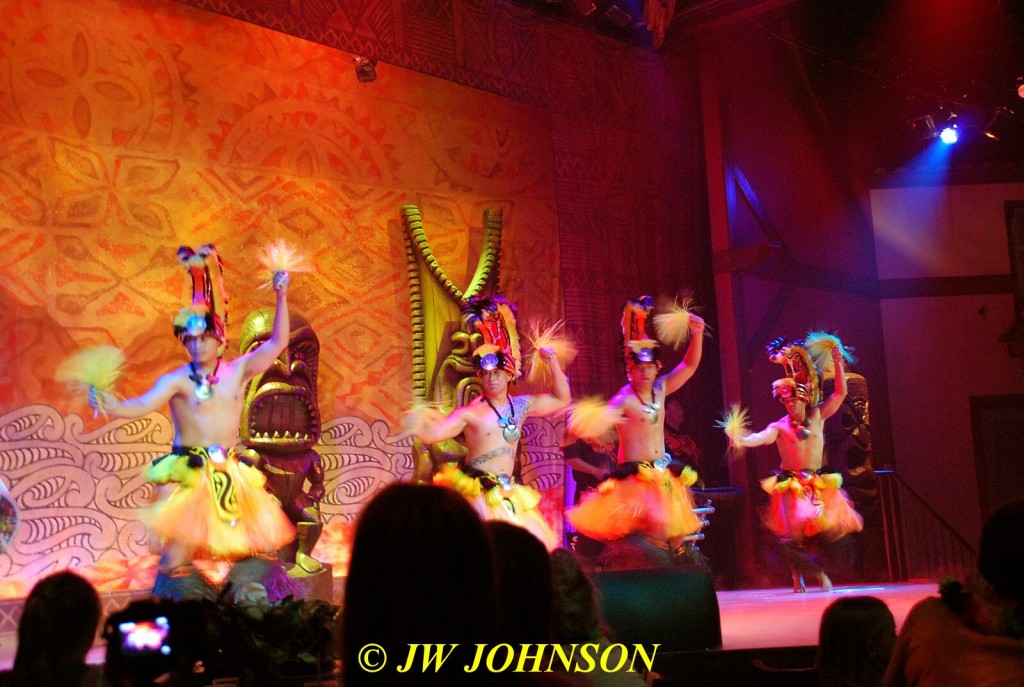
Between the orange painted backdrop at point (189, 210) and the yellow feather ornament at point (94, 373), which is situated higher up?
the orange painted backdrop at point (189, 210)

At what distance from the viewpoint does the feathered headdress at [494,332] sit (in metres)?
5.47

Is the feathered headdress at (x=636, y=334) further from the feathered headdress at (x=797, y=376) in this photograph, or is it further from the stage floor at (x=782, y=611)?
the stage floor at (x=782, y=611)

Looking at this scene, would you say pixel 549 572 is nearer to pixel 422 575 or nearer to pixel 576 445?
pixel 422 575

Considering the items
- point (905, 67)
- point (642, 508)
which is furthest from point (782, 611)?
point (905, 67)

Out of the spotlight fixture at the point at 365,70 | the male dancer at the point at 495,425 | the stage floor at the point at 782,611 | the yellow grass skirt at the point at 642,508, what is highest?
the spotlight fixture at the point at 365,70

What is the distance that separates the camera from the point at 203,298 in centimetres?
483

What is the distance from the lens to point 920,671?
1.89m

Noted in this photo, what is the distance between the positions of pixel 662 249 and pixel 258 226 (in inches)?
121

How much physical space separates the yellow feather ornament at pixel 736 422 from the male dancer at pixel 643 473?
0.76 metres

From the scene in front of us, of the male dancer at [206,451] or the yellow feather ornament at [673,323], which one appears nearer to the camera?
the male dancer at [206,451]

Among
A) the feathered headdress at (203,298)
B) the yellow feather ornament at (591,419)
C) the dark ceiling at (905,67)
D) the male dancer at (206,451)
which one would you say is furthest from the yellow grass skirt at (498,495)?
the dark ceiling at (905,67)

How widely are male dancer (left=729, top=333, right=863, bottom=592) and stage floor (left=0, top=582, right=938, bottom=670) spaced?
29 centimetres

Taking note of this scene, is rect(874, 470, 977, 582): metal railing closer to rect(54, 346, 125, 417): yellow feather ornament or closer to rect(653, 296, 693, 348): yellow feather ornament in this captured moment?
rect(653, 296, 693, 348): yellow feather ornament

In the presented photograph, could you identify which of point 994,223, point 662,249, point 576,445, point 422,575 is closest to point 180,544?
point 576,445
